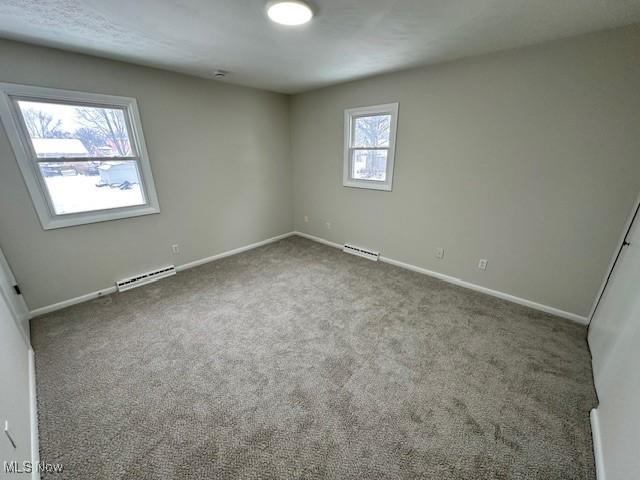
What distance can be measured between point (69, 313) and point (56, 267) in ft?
1.62

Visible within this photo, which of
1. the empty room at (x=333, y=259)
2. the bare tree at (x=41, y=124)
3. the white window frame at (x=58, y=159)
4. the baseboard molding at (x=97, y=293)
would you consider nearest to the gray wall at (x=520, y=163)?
the empty room at (x=333, y=259)

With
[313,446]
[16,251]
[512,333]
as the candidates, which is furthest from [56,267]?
[512,333]

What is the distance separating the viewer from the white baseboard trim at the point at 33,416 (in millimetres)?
1274

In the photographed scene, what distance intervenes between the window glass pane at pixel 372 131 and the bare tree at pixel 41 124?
3311 millimetres

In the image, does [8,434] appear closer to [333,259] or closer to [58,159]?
[58,159]

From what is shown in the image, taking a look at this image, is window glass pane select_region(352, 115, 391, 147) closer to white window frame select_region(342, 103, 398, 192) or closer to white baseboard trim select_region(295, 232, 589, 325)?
white window frame select_region(342, 103, 398, 192)

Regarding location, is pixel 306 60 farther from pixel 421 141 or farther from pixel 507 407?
pixel 507 407

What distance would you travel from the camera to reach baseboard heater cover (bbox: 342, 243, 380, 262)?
3772 millimetres

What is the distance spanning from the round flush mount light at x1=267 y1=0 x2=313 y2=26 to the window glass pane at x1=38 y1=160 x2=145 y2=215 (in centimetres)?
231

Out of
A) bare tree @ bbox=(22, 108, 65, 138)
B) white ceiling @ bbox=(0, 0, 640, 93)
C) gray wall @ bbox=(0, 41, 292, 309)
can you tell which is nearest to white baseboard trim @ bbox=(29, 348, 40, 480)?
gray wall @ bbox=(0, 41, 292, 309)

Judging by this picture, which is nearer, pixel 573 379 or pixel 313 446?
pixel 313 446

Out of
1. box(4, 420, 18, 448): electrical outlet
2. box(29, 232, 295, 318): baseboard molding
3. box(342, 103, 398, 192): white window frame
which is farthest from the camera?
box(342, 103, 398, 192): white window frame

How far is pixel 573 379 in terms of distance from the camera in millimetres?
1771

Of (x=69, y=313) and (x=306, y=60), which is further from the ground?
(x=306, y=60)
